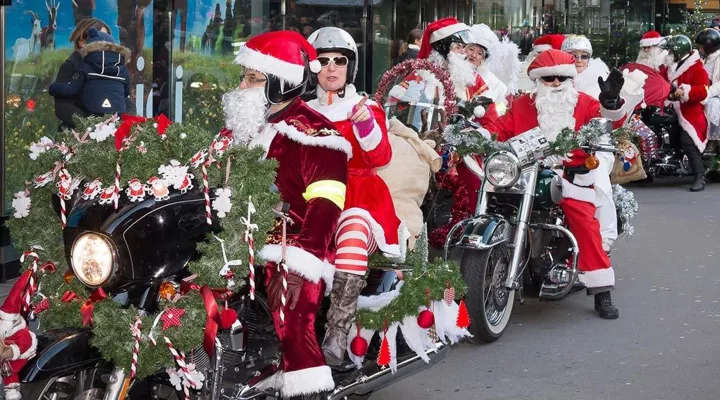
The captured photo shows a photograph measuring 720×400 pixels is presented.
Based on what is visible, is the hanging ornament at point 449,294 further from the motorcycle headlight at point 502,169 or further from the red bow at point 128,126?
the motorcycle headlight at point 502,169

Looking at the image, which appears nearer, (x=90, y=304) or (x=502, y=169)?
(x=90, y=304)

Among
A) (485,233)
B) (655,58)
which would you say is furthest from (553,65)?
(655,58)

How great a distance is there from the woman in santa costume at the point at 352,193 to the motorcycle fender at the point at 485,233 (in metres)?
1.26

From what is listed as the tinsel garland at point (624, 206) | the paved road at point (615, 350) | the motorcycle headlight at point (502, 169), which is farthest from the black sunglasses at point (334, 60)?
the tinsel garland at point (624, 206)

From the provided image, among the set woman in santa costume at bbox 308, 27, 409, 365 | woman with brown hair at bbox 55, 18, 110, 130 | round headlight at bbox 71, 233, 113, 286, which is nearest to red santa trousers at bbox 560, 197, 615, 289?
woman in santa costume at bbox 308, 27, 409, 365

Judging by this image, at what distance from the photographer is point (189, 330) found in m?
4.07

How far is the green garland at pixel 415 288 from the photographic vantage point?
508cm

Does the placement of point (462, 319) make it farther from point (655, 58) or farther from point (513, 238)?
point (655, 58)

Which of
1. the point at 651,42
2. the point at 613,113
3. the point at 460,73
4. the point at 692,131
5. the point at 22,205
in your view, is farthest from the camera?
the point at 692,131

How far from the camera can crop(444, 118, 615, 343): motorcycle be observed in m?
6.92

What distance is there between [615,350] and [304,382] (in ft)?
10.2

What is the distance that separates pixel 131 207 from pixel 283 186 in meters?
0.83

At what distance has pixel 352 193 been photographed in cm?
538

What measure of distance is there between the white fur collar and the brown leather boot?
1091 cm
